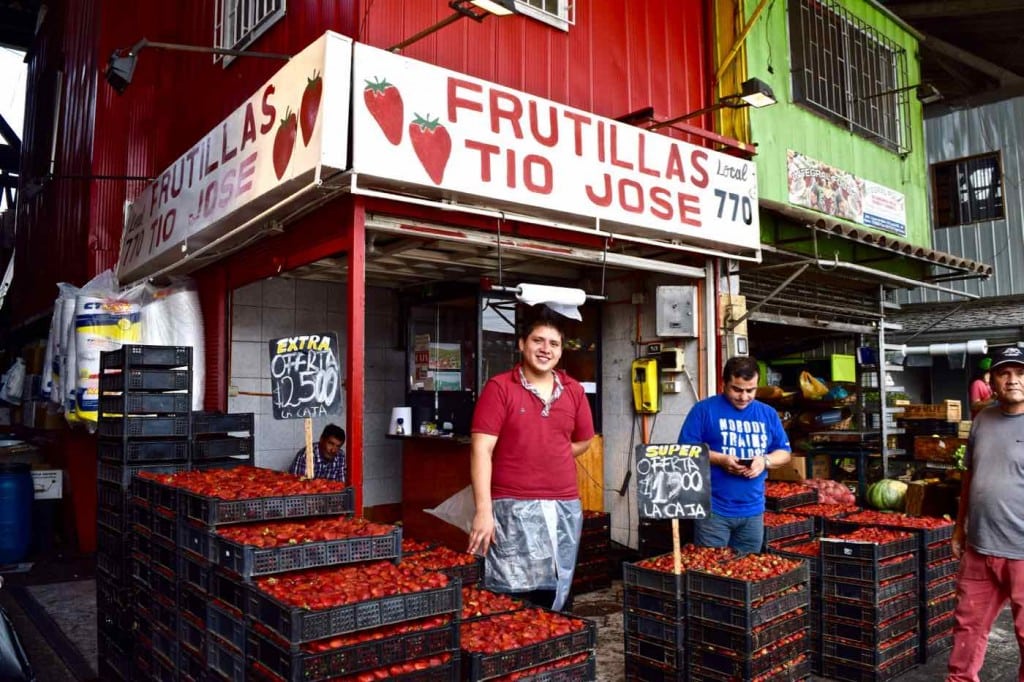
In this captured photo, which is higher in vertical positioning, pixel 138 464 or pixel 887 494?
pixel 138 464

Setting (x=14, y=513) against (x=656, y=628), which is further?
(x=14, y=513)

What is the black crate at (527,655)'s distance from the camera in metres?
3.40

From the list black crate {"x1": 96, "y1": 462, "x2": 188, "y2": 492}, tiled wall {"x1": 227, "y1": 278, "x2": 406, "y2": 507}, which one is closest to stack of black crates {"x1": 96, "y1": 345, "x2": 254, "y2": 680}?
black crate {"x1": 96, "y1": 462, "x2": 188, "y2": 492}

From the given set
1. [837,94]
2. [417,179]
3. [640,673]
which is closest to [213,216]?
[417,179]

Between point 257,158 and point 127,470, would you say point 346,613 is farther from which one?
point 257,158

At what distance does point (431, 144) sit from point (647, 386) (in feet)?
13.2

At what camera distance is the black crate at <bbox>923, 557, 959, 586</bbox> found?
218 inches

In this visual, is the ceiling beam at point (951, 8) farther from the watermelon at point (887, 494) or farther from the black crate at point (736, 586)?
the black crate at point (736, 586)

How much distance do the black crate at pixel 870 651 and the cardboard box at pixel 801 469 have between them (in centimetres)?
475

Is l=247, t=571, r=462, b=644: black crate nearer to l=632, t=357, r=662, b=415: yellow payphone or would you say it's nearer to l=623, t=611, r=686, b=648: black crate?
l=623, t=611, r=686, b=648: black crate

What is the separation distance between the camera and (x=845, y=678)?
517 cm

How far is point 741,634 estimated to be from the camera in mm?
4188

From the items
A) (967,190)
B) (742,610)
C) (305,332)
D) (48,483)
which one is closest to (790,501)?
(742,610)

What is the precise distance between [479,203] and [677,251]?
2705 mm
